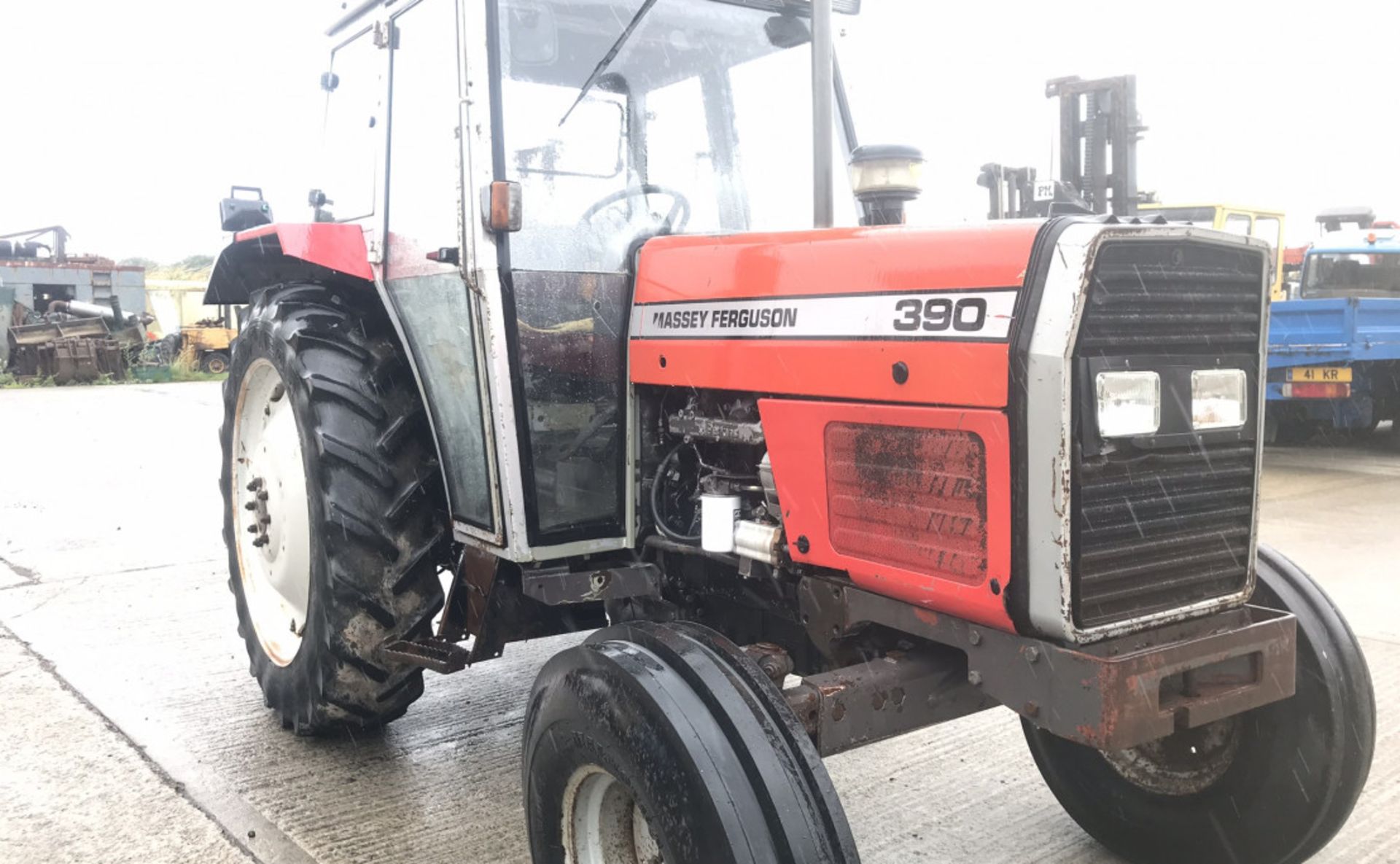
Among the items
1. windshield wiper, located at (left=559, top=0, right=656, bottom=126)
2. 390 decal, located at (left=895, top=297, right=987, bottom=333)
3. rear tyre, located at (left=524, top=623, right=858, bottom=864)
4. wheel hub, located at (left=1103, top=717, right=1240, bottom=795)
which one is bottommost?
wheel hub, located at (left=1103, top=717, right=1240, bottom=795)

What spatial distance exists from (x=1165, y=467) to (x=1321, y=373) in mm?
8567

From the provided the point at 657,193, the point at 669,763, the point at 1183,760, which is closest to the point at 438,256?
the point at 657,193

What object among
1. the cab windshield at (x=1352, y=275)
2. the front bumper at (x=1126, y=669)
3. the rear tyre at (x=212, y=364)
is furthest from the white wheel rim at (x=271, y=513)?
the rear tyre at (x=212, y=364)

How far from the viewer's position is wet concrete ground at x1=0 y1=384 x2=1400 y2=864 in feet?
9.64

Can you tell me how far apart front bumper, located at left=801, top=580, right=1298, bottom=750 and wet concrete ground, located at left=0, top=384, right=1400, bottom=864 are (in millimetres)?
938

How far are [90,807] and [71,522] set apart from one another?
185 inches

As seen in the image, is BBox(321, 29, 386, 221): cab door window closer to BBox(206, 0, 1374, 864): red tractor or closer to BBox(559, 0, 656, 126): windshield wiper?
BBox(206, 0, 1374, 864): red tractor

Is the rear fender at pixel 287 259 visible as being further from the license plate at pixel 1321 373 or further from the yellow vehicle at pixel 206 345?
the yellow vehicle at pixel 206 345

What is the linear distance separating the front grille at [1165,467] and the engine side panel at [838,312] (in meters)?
0.18

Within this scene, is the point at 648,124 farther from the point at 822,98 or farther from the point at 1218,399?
the point at 1218,399

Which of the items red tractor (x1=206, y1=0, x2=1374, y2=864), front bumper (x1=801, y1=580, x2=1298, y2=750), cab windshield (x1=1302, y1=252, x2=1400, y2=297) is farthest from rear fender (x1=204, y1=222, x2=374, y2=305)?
cab windshield (x1=1302, y1=252, x2=1400, y2=297)

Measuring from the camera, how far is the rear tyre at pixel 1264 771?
8.16 ft

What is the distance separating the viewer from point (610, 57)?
2.86 meters

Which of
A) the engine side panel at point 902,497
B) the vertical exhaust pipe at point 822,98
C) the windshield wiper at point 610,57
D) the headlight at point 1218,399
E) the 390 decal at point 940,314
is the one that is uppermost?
the windshield wiper at point 610,57
